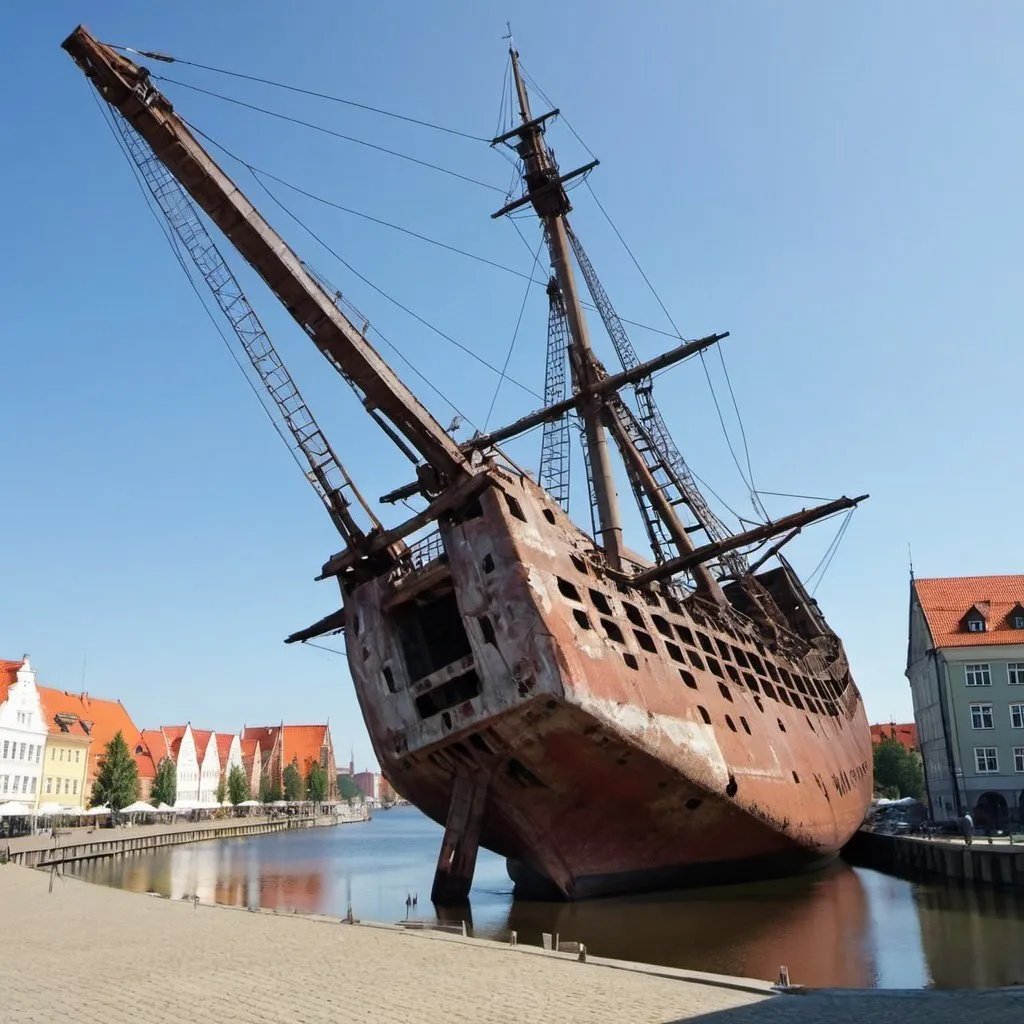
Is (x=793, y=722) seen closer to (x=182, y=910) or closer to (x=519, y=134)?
(x=182, y=910)

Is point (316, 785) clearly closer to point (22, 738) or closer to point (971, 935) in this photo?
point (22, 738)

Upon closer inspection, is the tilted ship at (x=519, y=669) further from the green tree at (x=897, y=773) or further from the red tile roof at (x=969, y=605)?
the green tree at (x=897, y=773)

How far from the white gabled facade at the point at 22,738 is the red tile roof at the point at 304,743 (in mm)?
74682

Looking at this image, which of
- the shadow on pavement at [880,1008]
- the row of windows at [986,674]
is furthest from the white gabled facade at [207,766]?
the shadow on pavement at [880,1008]

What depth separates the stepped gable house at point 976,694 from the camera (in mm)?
40344

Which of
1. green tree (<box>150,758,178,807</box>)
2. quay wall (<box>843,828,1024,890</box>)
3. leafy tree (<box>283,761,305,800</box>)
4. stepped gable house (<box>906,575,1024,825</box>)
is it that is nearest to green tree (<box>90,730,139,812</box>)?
green tree (<box>150,758,178,807</box>)

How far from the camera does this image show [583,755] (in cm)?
1950

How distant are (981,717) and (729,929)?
28789 mm

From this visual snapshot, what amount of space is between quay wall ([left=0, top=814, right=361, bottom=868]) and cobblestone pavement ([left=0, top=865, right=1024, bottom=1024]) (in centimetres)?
2656

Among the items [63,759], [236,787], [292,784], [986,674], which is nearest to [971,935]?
[986,674]

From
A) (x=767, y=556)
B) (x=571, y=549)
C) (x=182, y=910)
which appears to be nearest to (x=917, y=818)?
(x=767, y=556)

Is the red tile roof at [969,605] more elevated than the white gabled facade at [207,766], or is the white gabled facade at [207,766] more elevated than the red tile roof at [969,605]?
the red tile roof at [969,605]

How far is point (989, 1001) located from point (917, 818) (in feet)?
157

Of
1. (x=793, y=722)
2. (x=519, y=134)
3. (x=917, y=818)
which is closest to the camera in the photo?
(x=793, y=722)
